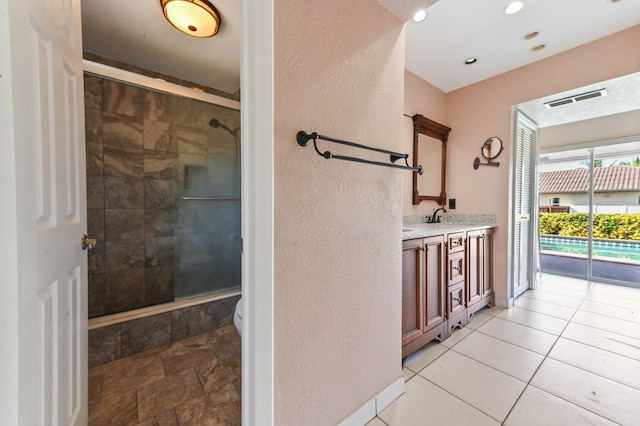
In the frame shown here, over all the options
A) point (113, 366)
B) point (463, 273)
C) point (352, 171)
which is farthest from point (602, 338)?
point (113, 366)

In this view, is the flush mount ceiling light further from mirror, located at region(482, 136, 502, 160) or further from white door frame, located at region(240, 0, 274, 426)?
mirror, located at region(482, 136, 502, 160)

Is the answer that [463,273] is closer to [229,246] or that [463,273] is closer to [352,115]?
[352,115]

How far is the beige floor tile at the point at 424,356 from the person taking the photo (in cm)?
167

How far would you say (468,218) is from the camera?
293 cm

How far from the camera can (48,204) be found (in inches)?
29.3

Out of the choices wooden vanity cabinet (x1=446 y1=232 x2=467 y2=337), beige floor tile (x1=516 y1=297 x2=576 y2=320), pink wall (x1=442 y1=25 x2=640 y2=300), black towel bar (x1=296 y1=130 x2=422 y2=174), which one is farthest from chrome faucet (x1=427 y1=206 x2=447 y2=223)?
black towel bar (x1=296 y1=130 x2=422 y2=174)

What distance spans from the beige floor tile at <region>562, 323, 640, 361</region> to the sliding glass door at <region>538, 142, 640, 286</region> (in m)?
2.11

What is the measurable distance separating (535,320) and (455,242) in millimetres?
1256

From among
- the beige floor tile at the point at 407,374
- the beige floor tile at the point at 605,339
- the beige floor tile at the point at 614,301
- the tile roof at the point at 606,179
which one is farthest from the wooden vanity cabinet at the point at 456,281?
the tile roof at the point at 606,179

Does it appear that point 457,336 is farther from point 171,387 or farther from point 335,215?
point 171,387

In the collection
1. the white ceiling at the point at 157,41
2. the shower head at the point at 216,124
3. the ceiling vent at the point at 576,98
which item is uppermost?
the white ceiling at the point at 157,41

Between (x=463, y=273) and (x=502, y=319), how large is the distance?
0.75 meters

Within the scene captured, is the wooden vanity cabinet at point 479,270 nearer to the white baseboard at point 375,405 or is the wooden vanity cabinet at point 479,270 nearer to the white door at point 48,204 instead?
the white baseboard at point 375,405

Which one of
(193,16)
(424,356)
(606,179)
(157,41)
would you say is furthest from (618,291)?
(157,41)
